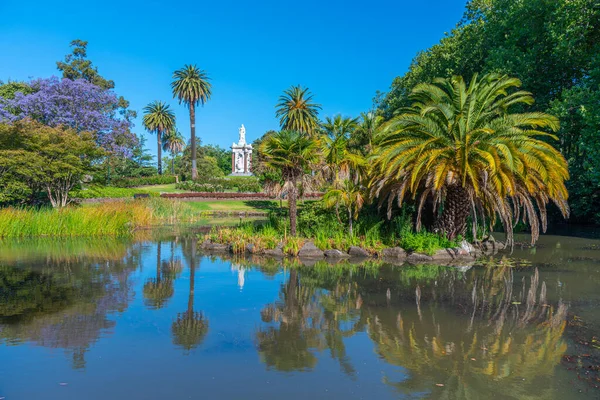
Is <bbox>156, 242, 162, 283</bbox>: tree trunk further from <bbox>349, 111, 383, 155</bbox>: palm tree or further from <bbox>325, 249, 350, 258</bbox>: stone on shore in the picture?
<bbox>349, 111, 383, 155</bbox>: palm tree

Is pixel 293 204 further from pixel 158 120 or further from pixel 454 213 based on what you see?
pixel 158 120

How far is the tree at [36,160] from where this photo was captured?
2458 centimetres

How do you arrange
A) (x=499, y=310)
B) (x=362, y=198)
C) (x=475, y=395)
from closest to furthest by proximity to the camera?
(x=475, y=395) < (x=499, y=310) < (x=362, y=198)

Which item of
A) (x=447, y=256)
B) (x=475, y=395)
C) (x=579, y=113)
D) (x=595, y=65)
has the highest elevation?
(x=595, y=65)

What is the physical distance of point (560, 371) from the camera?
664cm

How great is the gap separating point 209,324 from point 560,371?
19.8 ft

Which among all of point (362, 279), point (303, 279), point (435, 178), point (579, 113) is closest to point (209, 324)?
point (303, 279)

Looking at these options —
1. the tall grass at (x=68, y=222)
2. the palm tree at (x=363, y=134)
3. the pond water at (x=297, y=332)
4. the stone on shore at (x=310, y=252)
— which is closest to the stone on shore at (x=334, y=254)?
the stone on shore at (x=310, y=252)

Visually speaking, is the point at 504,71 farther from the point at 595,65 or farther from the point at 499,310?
the point at 499,310

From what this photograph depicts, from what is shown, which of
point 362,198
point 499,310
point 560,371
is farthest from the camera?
point 362,198

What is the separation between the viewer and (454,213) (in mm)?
17344

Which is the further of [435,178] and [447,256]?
[447,256]

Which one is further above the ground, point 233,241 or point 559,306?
point 233,241

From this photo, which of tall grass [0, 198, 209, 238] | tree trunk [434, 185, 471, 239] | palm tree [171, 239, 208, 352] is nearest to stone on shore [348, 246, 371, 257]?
tree trunk [434, 185, 471, 239]
